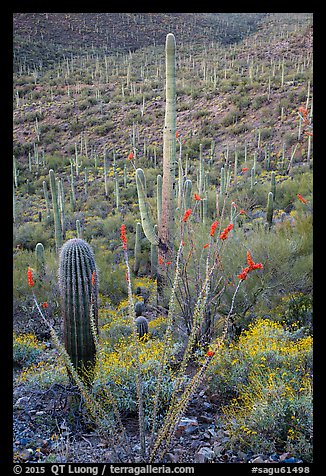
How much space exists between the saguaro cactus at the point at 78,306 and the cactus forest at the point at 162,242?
0.7 inches

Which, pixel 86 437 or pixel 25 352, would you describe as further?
pixel 25 352

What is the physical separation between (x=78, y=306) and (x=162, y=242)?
3.51 metres

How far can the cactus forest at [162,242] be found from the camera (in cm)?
465

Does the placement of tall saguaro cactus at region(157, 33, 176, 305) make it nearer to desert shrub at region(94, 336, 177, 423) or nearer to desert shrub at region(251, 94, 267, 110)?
desert shrub at region(94, 336, 177, 423)

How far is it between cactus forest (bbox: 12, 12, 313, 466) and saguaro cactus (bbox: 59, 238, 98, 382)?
0.7 inches

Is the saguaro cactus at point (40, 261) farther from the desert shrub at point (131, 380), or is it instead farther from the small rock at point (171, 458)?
the small rock at point (171, 458)

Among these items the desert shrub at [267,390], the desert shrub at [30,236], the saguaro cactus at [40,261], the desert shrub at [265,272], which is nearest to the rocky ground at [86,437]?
the desert shrub at [267,390]

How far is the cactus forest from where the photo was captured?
4652mm

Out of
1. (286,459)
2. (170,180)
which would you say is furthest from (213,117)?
(286,459)

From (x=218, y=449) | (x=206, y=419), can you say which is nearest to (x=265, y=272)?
(x=206, y=419)

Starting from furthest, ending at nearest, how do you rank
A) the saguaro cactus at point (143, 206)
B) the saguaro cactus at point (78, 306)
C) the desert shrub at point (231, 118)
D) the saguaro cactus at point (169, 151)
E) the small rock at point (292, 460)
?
the desert shrub at point (231, 118) < the saguaro cactus at point (143, 206) < the saguaro cactus at point (169, 151) < the saguaro cactus at point (78, 306) < the small rock at point (292, 460)

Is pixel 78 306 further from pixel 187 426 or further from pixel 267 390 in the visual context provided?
pixel 267 390

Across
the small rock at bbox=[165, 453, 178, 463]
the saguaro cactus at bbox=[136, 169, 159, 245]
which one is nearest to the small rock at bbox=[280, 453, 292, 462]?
the small rock at bbox=[165, 453, 178, 463]

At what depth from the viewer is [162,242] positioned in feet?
28.6
